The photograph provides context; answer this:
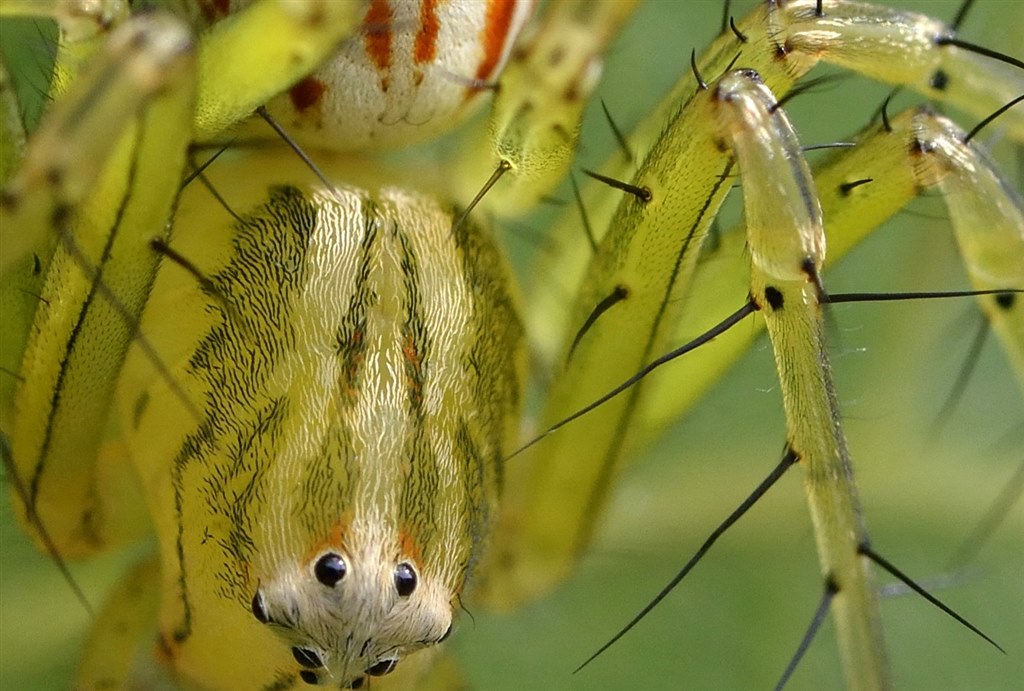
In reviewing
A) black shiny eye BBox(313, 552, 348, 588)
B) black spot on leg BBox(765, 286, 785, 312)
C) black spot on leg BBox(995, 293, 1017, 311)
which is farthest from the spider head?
black spot on leg BBox(995, 293, 1017, 311)

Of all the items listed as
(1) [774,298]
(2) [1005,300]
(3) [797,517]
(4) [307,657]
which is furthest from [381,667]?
(3) [797,517]

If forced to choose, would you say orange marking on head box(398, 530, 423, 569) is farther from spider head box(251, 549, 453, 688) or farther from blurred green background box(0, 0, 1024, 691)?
blurred green background box(0, 0, 1024, 691)

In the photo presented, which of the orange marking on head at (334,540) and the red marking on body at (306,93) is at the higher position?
the red marking on body at (306,93)

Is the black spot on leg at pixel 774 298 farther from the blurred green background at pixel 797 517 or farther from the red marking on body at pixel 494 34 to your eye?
the blurred green background at pixel 797 517

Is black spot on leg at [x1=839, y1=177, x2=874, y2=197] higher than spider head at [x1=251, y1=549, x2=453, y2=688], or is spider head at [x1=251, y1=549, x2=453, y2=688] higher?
black spot on leg at [x1=839, y1=177, x2=874, y2=197]

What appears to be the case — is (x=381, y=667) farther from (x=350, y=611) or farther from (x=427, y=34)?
(x=427, y=34)

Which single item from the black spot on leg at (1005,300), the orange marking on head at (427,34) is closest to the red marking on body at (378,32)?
the orange marking on head at (427,34)
